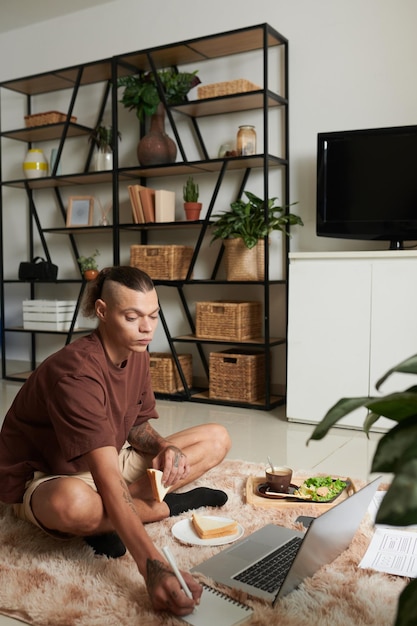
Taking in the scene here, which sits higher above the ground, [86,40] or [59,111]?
[86,40]

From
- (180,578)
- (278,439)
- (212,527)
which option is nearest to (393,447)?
(180,578)

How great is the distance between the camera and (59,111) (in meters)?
5.29

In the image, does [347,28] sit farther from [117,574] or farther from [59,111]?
[117,574]

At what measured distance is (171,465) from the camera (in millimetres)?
2012

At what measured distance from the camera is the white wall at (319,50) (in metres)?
3.89

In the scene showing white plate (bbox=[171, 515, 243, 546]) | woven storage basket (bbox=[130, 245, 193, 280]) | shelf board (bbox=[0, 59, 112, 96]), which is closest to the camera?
white plate (bbox=[171, 515, 243, 546])

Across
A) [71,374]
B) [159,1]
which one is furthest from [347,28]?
[71,374]

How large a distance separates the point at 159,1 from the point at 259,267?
2142 mm

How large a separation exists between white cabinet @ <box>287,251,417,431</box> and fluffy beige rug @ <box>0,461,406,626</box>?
1440 mm

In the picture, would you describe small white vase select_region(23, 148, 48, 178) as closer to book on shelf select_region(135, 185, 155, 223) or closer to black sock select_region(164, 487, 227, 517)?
book on shelf select_region(135, 185, 155, 223)

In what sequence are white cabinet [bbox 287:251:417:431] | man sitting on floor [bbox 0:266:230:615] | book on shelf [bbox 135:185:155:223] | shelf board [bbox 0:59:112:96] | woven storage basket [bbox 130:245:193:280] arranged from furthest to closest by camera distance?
shelf board [bbox 0:59:112:96]
book on shelf [bbox 135:185:155:223]
woven storage basket [bbox 130:245:193:280]
white cabinet [bbox 287:251:417:431]
man sitting on floor [bbox 0:266:230:615]

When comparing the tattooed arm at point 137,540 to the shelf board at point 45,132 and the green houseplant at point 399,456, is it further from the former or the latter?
the shelf board at point 45,132

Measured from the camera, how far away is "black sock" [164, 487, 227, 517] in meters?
2.30

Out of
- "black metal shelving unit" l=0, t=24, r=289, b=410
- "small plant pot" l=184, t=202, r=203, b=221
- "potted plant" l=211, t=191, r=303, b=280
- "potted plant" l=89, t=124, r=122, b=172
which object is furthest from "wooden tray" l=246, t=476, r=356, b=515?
"potted plant" l=89, t=124, r=122, b=172
